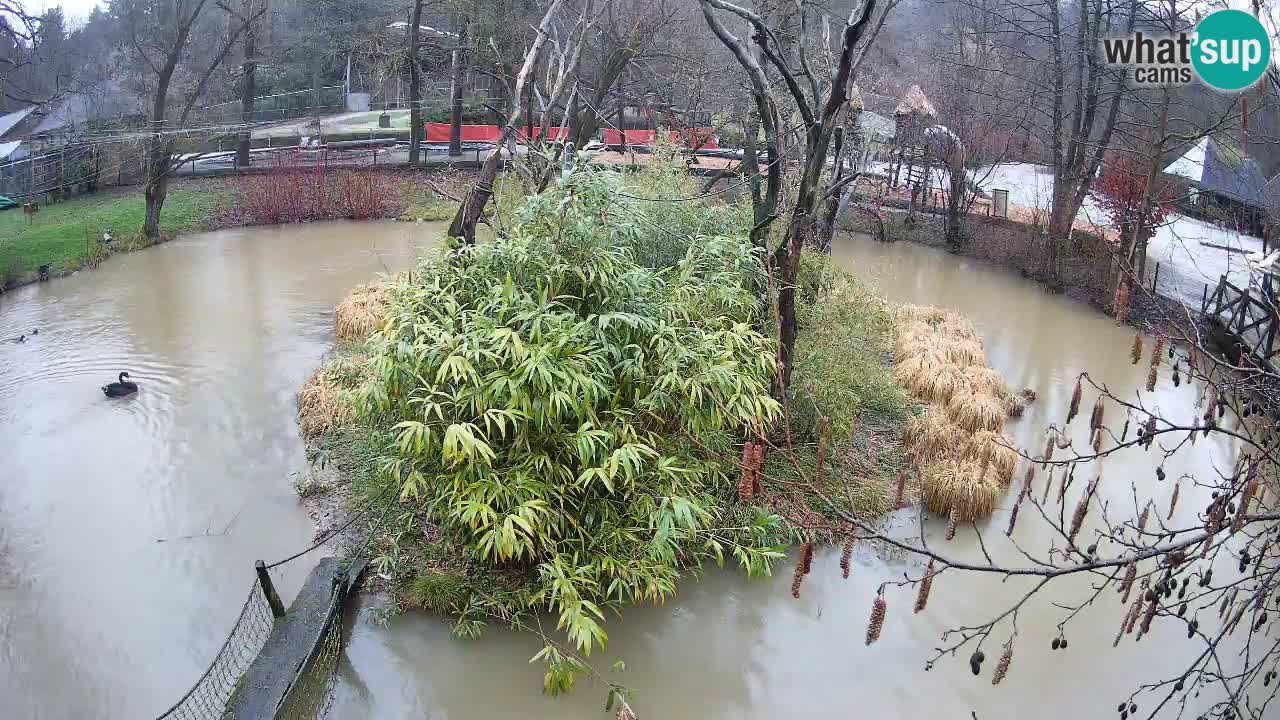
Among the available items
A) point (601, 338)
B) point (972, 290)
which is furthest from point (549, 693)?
point (972, 290)

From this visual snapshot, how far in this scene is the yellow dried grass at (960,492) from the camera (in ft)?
22.1

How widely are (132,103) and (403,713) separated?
18.5 meters

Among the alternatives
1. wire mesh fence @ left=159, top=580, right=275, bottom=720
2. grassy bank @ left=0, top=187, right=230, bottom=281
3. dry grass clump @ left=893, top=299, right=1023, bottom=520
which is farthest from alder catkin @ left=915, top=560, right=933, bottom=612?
grassy bank @ left=0, top=187, right=230, bottom=281

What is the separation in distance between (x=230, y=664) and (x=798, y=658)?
10.6ft

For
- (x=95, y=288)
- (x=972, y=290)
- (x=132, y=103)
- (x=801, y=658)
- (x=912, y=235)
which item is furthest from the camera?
(x=132, y=103)

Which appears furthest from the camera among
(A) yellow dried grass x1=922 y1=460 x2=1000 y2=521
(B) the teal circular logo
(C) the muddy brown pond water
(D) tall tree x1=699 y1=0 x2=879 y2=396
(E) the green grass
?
(E) the green grass

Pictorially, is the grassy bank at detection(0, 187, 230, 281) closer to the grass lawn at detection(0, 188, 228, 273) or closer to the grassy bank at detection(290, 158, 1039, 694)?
the grass lawn at detection(0, 188, 228, 273)

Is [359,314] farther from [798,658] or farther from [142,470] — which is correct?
[798,658]

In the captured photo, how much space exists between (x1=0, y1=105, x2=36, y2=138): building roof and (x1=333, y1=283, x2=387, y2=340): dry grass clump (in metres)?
7.65

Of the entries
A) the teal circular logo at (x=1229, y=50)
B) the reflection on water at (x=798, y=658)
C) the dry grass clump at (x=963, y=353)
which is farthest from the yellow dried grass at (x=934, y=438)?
the teal circular logo at (x=1229, y=50)

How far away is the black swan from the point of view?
865cm

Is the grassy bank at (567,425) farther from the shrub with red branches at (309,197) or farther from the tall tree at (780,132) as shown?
the shrub with red branches at (309,197)

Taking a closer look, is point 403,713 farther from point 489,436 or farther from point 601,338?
point 601,338

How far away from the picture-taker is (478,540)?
5.54 metres
